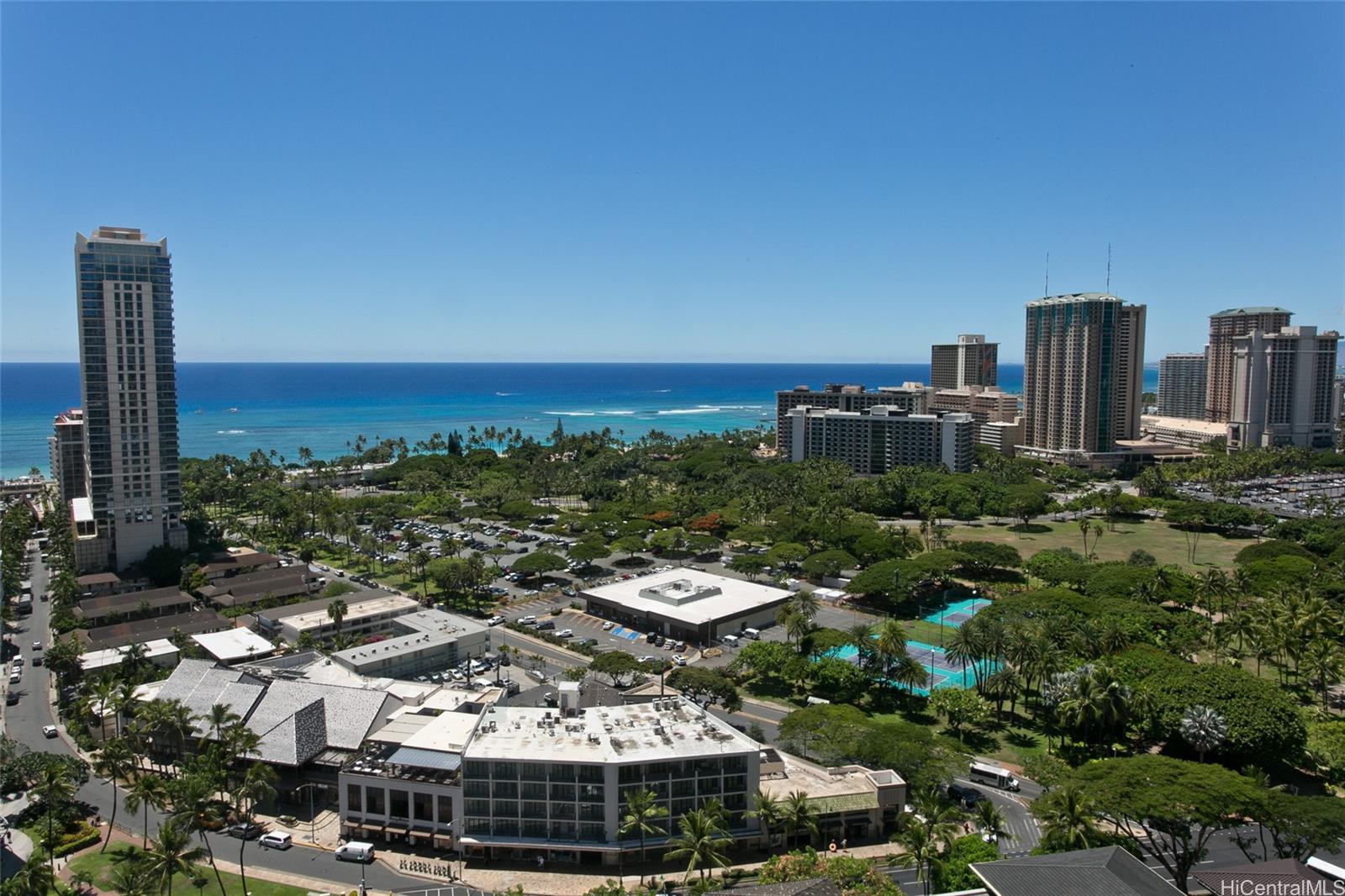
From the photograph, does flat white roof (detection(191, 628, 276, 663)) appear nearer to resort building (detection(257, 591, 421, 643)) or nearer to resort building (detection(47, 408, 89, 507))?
resort building (detection(257, 591, 421, 643))

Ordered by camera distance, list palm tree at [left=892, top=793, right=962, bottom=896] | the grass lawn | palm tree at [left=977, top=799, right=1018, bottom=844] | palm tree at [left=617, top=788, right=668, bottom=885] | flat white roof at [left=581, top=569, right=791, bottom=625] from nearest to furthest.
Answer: palm tree at [left=892, top=793, right=962, bottom=896], palm tree at [left=977, top=799, right=1018, bottom=844], the grass lawn, palm tree at [left=617, top=788, right=668, bottom=885], flat white roof at [left=581, top=569, right=791, bottom=625]

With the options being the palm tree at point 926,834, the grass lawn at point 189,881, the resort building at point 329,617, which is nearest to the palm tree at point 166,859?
the grass lawn at point 189,881

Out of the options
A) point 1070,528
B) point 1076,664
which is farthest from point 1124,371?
point 1076,664

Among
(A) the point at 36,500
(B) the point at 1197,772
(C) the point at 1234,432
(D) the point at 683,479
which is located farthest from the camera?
(C) the point at 1234,432

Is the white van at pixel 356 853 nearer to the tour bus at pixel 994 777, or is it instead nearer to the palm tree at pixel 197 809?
the palm tree at pixel 197 809

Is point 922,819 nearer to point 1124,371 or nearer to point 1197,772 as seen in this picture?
point 1197,772

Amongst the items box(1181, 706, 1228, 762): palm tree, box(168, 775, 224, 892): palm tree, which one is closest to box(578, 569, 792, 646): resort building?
box(1181, 706, 1228, 762): palm tree

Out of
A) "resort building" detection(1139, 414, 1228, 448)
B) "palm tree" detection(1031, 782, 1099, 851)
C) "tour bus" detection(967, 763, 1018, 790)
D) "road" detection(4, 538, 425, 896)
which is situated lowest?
"road" detection(4, 538, 425, 896)

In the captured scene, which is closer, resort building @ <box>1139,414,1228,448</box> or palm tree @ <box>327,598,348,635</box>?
palm tree @ <box>327,598,348,635</box>
